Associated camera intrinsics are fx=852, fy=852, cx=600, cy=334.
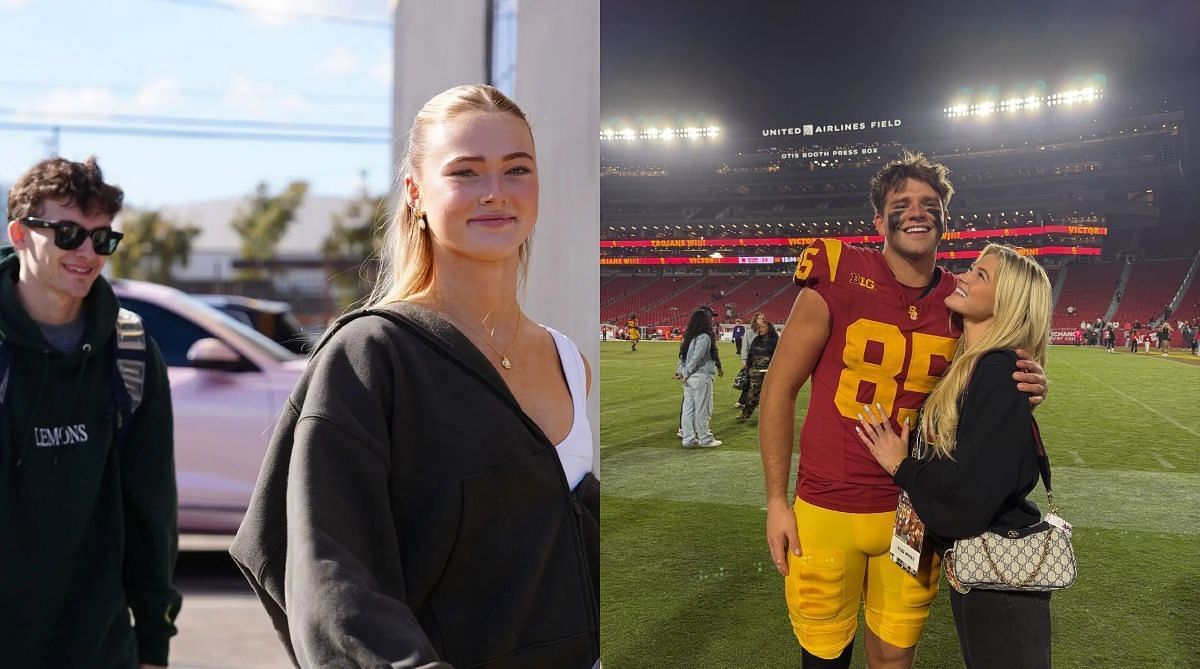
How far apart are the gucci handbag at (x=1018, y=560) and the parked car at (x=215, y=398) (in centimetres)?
216

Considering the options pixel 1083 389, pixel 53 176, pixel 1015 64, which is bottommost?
pixel 1083 389

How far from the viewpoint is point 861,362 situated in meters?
1.59

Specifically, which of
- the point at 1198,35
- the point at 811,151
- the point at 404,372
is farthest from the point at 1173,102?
the point at 404,372

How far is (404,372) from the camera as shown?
683 millimetres

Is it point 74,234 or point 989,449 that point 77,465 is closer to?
point 74,234

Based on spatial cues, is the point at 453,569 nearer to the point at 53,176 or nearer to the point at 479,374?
the point at 479,374

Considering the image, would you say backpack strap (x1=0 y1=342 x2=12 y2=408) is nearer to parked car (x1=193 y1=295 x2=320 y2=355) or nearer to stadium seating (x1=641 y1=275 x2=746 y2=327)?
stadium seating (x1=641 y1=275 x2=746 y2=327)

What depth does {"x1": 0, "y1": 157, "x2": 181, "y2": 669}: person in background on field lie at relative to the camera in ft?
4.60

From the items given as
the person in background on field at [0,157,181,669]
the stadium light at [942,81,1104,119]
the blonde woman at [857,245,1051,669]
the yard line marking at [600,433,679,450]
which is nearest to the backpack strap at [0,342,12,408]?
the person in background on field at [0,157,181,669]

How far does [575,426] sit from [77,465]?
1036mm

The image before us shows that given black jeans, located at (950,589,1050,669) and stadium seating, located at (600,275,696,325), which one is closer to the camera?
black jeans, located at (950,589,1050,669)

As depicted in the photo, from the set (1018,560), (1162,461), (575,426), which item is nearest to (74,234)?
(575,426)

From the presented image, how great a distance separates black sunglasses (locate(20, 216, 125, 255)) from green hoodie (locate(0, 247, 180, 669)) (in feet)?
0.26

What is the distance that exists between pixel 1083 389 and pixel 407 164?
1566 mm
